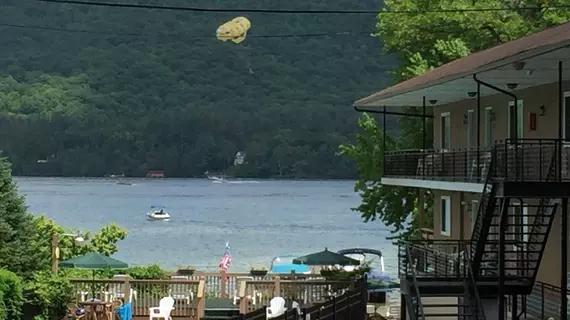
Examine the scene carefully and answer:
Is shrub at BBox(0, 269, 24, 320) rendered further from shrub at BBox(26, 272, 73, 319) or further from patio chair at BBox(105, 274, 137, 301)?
patio chair at BBox(105, 274, 137, 301)

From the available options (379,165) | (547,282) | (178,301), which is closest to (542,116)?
(547,282)

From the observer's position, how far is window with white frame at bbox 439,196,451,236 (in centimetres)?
3534

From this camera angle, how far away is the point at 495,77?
24.1 m

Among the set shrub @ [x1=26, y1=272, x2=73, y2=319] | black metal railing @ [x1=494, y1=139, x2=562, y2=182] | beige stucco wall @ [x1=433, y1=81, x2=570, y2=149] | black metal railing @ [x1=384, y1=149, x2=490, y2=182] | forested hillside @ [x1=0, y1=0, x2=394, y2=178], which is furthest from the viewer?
forested hillside @ [x1=0, y1=0, x2=394, y2=178]

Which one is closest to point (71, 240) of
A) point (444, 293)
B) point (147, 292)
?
point (147, 292)

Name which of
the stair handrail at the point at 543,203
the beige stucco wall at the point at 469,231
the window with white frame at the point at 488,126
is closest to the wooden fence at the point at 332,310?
the stair handrail at the point at 543,203

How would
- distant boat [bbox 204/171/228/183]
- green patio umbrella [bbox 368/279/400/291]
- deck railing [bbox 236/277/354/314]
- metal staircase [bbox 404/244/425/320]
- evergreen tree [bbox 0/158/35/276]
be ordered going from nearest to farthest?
metal staircase [bbox 404/244/425/320], evergreen tree [bbox 0/158/35/276], deck railing [bbox 236/277/354/314], green patio umbrella [bbox 368/279/400/291], distant boat [bbox 204/171/228/183]

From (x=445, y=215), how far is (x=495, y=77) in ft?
40.6

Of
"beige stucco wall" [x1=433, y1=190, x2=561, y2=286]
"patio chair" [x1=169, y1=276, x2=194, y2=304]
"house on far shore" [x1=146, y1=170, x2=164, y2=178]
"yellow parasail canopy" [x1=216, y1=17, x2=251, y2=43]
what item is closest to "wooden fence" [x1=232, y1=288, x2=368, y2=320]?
"beige stucco wall" [x1=433, y1=190, x2=561, y2=286]

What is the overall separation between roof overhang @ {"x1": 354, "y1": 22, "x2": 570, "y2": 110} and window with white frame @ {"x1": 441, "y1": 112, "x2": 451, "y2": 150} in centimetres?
45

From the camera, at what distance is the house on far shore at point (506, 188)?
20.1 meters

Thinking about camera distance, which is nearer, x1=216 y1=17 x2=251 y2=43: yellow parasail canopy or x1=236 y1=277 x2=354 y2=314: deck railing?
x1=216 y1=17 x2=251 y2=43: yellow parasail canopy

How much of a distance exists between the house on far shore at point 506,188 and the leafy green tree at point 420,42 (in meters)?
13.0

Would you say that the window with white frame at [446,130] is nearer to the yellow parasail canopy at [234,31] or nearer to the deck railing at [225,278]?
the deck railing at [225,278]
